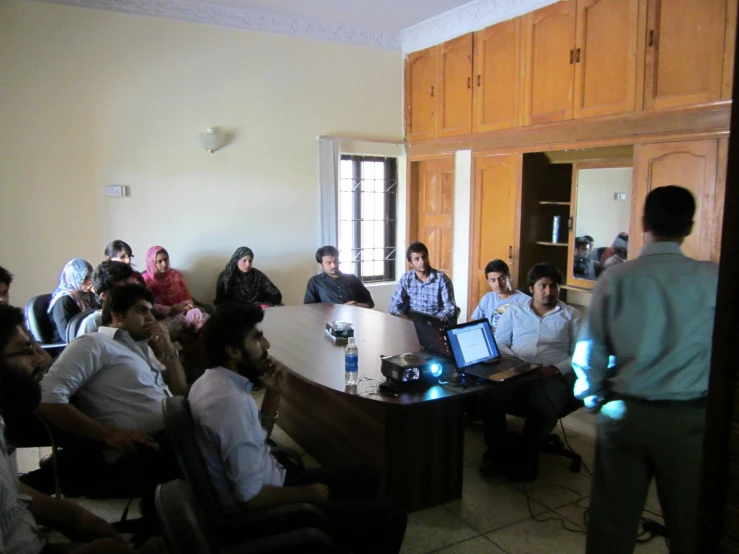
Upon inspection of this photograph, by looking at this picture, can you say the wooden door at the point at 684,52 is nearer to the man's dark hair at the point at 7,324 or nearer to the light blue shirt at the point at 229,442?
the light blue shirt at the point at 229,442

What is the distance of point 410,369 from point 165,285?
3230 millimetres

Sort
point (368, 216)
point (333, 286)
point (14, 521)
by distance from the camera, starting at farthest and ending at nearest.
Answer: point (368, 216), point (333, 286), point (14, 521)

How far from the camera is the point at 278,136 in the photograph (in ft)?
18.6

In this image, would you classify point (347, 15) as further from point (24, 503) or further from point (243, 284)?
point (24, 503)

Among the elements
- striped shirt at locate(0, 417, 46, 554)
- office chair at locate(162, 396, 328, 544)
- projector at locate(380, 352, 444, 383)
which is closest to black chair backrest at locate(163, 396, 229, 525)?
office chair at locate(162, 396, 328, 544)

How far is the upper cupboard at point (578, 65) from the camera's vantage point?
3420mm

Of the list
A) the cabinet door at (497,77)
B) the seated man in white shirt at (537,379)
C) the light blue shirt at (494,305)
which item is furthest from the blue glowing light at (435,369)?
the cabinet door at (497,77)

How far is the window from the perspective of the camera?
6.23 metres

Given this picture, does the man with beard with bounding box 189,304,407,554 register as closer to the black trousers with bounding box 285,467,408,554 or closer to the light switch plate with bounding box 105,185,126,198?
the black trousers with bounding box 285,467,408,554

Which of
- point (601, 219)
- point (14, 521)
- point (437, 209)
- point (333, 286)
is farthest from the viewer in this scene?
point (437, 209)

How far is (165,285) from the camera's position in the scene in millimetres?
4883

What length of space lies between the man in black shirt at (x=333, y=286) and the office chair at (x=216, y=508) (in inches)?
124

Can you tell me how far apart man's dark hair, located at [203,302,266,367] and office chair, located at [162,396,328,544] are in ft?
0.74

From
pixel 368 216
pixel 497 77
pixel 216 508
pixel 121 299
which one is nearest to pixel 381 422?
pixel 216 508
